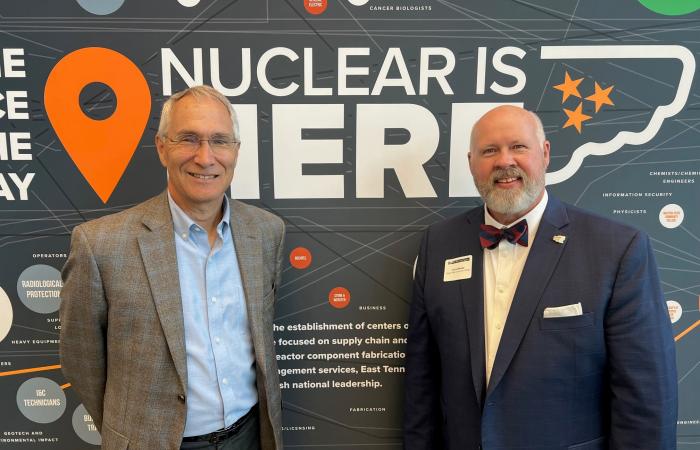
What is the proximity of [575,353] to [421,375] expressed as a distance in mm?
599

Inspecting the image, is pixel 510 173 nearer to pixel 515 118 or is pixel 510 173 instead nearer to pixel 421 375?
pixel 515 118

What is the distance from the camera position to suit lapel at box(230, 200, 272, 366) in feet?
5.34

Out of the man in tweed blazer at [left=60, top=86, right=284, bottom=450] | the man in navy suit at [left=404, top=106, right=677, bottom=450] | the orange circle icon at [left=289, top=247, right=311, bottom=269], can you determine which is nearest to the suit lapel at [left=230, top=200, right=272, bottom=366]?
the man in tweed blazer at [left=60, top=86, right=284, bottom=450]

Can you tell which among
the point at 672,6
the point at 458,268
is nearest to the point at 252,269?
the point at 458,268

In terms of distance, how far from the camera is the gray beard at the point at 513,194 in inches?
63.6

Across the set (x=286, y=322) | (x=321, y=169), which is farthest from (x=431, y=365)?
(x=321, y=169)

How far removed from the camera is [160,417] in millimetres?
1508

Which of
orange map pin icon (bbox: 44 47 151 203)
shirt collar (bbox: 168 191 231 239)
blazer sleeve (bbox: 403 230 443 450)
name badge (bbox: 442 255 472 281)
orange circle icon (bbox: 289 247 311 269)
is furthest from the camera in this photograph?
orange circle icon (bbox: 289 247 311 269)

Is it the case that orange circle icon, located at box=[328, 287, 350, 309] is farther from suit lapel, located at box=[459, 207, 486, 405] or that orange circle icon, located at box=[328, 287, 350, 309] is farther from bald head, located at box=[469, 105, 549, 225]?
bald head, located at box=[469, 105, 549, 225]

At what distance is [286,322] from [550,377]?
1130 millimetres

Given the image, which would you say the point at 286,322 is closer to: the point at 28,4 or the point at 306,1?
the point at 306,1

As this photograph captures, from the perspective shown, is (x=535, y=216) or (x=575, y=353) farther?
(x=535, y=216)

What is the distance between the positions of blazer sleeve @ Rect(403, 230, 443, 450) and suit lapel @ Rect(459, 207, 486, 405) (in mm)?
198

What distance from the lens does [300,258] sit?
83.4 inches
